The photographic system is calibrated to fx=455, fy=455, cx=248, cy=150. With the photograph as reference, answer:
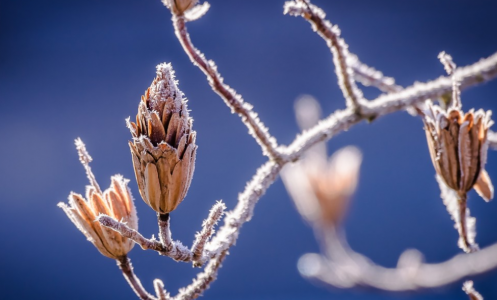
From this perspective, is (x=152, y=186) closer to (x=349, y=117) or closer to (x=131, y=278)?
(x=131, y=278)

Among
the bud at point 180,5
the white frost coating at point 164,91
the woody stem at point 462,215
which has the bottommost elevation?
the woody stem at point 462,215

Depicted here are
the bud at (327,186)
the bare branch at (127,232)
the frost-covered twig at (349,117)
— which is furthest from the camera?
the bud at (327,186)

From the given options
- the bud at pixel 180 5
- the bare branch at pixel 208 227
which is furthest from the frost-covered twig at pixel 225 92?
the bare branch at pixel 208 227

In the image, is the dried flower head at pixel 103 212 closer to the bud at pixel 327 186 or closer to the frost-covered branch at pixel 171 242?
the frost-covered branch at pixel 171 242

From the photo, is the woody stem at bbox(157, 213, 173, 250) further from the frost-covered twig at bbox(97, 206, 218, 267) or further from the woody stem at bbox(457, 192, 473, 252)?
the woody stem at bbox(457, 192, 473, 252)

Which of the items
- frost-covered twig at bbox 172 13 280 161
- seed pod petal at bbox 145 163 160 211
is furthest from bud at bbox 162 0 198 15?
seed pod petal at bbox 145 163 160 211
